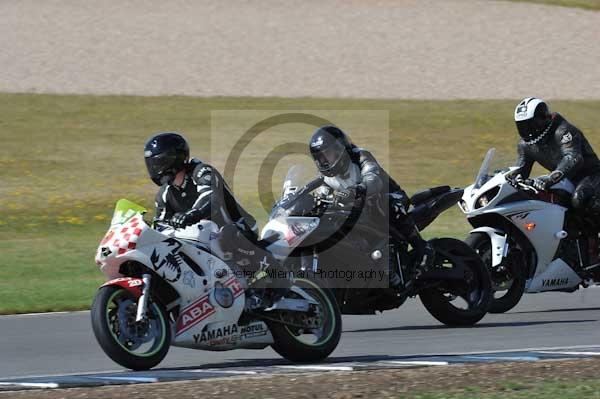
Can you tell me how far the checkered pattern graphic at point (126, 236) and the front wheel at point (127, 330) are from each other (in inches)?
10.4

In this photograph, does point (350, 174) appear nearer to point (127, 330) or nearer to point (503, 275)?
point (503, 275)

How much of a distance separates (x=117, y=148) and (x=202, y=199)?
17.3m

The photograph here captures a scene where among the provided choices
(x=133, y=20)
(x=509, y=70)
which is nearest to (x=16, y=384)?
(x=509, y=70)

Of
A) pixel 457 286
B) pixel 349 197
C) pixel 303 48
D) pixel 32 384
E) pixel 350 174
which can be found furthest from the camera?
pixel 303 48

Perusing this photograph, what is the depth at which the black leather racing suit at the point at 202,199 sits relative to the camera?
838 centimetres

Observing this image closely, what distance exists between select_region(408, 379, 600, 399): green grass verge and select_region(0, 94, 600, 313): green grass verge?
28.0ft

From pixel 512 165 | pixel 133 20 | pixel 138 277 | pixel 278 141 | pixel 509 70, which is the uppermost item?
pixel 133 20

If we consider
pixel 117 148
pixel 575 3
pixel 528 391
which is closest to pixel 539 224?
pixel 528 391

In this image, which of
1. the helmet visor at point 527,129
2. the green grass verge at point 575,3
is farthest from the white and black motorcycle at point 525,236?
the green grass verge at point 575,3

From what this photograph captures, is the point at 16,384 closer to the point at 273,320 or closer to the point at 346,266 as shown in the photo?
the point at 273,320

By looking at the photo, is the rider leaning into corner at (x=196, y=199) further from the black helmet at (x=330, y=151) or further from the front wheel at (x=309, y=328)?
the black helmet at (x=330, y=151)

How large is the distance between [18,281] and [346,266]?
17.1 feet

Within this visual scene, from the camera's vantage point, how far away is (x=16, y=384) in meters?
7.44

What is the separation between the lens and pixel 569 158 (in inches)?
453
